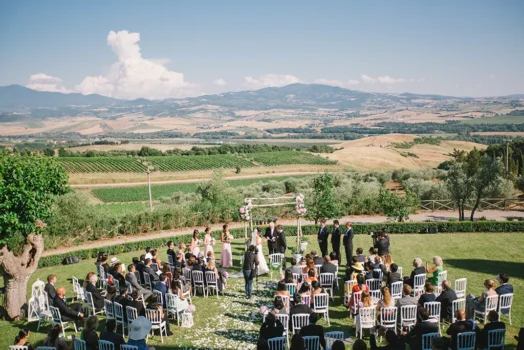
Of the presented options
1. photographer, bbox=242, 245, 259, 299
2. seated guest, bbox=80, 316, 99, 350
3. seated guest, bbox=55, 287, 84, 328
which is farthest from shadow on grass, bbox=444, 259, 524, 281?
seated guest, bbox=55, 287, 84, 328

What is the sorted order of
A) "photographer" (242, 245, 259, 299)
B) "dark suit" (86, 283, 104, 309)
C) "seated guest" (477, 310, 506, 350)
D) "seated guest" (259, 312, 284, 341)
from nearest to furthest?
"seated guest" (477, 310, 506, 350) < "seated guest" (259, 312, 284, 341) < "dark suit" (86, 283, 104, 309) < "photographer" (242, 245, 259, 299)

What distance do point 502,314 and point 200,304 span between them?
8777 mm

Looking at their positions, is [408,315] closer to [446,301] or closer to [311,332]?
[446,301]

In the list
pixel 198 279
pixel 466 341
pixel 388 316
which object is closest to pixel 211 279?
pixel 198 279

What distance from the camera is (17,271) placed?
40.3 ft

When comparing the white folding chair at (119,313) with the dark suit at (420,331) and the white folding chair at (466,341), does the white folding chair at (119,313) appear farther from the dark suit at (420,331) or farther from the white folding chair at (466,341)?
the white folding chair at (466,341)

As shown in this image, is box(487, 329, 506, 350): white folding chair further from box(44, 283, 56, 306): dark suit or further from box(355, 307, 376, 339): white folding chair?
box(44, 283, 56, 306): dark suit

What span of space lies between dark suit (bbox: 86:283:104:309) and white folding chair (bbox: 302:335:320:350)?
663 cm

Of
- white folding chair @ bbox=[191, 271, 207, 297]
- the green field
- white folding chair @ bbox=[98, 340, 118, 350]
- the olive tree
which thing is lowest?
the green field

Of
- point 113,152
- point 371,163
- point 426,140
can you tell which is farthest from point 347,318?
point 426,140

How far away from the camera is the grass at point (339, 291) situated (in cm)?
1075

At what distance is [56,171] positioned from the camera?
12.5 metres

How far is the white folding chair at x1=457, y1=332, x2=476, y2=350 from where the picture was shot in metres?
8.47

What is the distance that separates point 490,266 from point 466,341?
9.39 meters
